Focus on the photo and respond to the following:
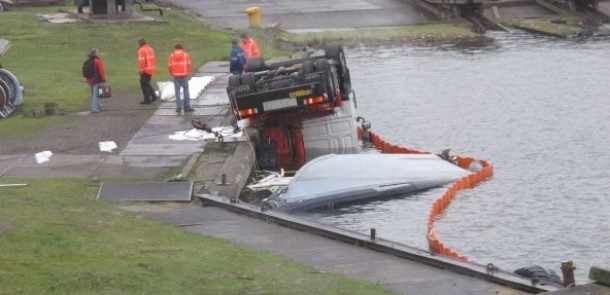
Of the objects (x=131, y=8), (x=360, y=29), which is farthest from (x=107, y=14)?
(x=360, y=29)

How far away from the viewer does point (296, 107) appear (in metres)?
25.6

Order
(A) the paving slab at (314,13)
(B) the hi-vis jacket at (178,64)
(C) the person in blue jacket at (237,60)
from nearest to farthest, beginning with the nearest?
(B) the hi-vis jacket at (178,64) < (C) the person in blue jacket at (237,60) < (A) the paving slab at (314,13)

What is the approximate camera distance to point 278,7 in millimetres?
63375

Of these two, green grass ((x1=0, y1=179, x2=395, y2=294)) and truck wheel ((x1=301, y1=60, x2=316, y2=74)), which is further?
truck wheel ((x1=301, y1=60, x2=316, y2=74))

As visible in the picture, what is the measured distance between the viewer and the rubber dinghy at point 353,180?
74.6 ft

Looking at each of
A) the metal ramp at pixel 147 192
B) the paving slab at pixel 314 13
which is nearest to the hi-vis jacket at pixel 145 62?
the metal ramp at pixel 147 192

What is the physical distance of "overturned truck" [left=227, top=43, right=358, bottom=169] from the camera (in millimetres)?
25500

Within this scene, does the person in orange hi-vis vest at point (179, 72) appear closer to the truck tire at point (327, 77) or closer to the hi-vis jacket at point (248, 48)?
the hi-vis jacket at point (248, 48)

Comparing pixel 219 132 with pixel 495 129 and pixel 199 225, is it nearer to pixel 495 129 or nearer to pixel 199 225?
pixel 199 225

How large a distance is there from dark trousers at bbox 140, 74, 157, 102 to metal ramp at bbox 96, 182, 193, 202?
10000mm

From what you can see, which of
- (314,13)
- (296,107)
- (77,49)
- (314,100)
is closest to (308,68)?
(314,100)

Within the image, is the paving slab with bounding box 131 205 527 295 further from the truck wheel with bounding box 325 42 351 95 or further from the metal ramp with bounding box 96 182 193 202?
the truck wheel with bounding box 325 42 351 95

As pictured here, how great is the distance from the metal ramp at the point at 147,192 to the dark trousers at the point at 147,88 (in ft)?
32.8

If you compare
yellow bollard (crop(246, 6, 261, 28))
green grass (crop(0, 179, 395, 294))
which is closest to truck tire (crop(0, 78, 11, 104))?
green grass (crop(0, 179, 395, 294))
